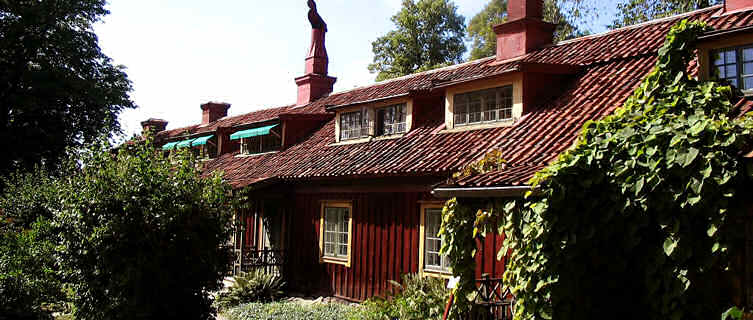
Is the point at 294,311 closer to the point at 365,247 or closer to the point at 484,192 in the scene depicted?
the point at 365,247

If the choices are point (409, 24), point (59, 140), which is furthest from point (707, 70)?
point (409, 24)

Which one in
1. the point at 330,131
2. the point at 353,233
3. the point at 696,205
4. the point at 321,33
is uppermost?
the point at 321,33

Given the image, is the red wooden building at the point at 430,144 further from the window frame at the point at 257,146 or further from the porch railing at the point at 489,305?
the porch railing at the point at 489,305

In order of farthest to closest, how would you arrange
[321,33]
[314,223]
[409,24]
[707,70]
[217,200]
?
[409,24], [321,33], [314,223], [217,200], [707,70]

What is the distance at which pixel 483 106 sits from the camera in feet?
43.4

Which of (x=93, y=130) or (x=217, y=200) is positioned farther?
(x=93, y=130)

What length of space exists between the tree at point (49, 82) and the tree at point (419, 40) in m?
15.2

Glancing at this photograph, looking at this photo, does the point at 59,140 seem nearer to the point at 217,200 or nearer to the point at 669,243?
the point at 217,200

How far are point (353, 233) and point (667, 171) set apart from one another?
29.1ft

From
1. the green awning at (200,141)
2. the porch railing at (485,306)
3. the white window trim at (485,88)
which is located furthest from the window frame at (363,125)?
the green awning at (200,141)

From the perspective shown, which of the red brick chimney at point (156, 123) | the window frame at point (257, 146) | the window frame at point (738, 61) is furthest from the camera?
the red brick chimney at point (156, 123)

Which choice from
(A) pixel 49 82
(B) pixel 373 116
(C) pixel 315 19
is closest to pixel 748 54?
(B) pixel 373 116

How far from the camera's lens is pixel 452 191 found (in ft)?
27.0

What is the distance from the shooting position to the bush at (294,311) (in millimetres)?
11977
